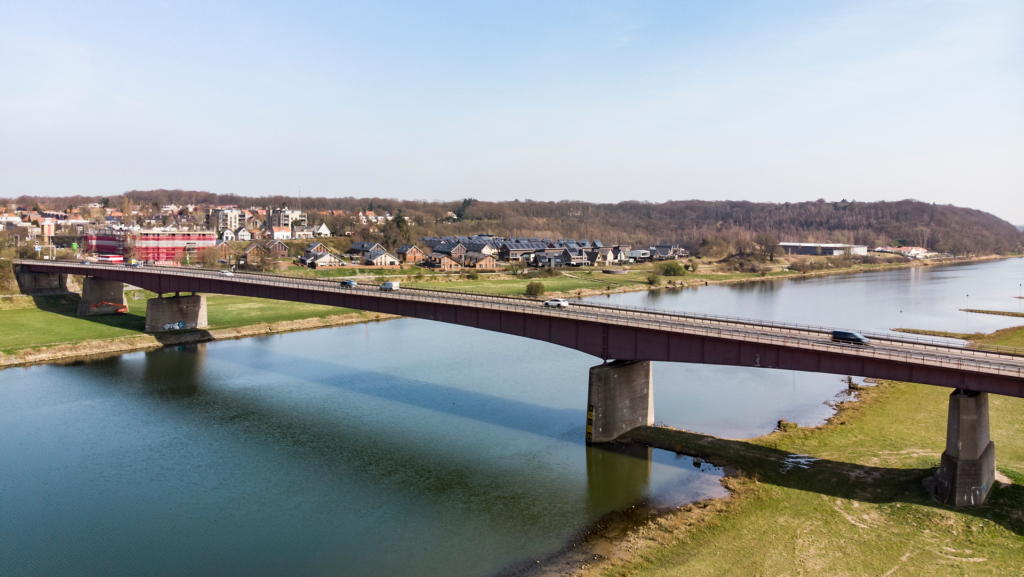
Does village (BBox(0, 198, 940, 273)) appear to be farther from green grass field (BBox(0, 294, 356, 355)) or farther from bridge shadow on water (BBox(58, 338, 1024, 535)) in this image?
bridge shadow on water (BBox(58, 338, 1024, 535))

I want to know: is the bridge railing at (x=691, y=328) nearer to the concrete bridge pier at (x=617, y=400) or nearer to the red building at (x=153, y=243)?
the concrete bridge pier at (x=617, y=400)

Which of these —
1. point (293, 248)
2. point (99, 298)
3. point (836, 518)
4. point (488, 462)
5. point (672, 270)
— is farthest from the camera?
point (293, 248)

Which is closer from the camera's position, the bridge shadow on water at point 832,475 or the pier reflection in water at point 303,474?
the pier reflection in water at point 303,474

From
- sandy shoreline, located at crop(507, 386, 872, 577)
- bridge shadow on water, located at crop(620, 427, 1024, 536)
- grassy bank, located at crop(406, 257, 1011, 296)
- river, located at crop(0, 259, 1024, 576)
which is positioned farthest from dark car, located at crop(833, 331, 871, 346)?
grassy bank, located at crop(406, 257, 1011, 296)

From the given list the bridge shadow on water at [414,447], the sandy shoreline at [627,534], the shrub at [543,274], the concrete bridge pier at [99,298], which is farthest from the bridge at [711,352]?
the shrub at [543,274]

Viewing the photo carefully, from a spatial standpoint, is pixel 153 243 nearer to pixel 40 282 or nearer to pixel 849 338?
pixel 40 282

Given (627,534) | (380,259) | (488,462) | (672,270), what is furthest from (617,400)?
(672,270)
